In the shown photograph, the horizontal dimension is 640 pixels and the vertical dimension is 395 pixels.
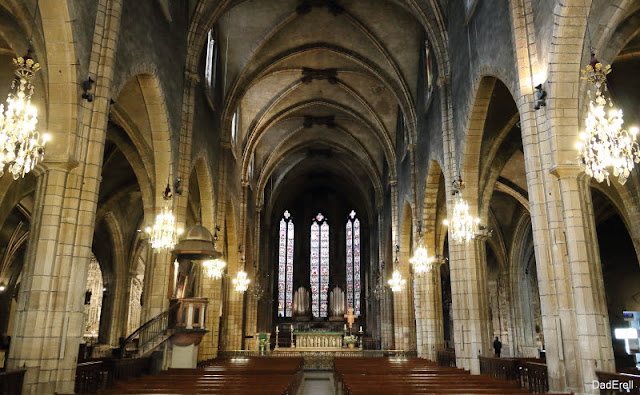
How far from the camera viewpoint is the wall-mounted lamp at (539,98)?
10000mm

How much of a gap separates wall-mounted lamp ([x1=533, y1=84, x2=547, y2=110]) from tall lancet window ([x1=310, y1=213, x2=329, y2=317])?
1411 inches

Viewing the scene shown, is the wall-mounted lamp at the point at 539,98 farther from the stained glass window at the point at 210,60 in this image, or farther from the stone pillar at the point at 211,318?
the stone pillar at the point at 211,318

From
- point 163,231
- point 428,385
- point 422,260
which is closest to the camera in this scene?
point 428,385

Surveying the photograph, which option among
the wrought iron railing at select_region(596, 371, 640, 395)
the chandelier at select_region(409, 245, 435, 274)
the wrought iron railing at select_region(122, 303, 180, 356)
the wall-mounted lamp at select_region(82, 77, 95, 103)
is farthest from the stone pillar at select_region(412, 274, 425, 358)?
the wall-mounted lamp at select_region(82, 77, 95, 103)

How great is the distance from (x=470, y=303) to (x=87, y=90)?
1164 centimetres

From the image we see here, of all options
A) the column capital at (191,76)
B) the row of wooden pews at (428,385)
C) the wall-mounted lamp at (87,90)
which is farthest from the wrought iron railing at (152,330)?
the column capital at (191,76)

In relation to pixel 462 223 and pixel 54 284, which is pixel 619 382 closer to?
pixel 462 223

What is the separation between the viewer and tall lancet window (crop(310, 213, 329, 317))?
44.2m

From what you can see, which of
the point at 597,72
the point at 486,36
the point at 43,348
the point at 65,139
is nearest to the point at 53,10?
the point at 65,139

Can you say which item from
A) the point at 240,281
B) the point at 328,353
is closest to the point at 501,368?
the point at 328,353

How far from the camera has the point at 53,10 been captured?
30.2 feet

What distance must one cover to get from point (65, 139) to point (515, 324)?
27478mm

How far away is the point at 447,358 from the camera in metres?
18.8

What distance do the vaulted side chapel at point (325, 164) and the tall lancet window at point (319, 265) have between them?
16.8ft
